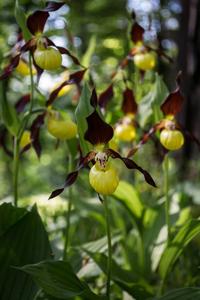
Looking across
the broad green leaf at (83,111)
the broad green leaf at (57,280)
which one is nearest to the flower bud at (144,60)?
the broad green leaf at (83,111)

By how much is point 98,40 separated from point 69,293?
17.3 ft

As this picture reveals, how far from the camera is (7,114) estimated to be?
150cm

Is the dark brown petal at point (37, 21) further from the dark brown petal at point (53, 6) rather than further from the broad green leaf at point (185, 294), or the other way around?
the broad green leaf at point (185, 294)

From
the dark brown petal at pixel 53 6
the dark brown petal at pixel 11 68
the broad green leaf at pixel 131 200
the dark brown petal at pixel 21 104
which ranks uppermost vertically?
the dark brown petal at pixel 53 6

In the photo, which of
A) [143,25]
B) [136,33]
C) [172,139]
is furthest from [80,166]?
[143,25]

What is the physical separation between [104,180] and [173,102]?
1.62 ft

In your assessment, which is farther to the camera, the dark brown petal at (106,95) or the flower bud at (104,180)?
the dark brown petal at (106,95)

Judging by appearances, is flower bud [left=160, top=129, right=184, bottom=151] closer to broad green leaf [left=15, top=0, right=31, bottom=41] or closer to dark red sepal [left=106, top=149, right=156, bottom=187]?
dark red sepal [left=106, top=149, right=156, bottom=187]

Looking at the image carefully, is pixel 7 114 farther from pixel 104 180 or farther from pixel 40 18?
pixel 104 180

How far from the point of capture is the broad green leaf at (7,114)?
147 cm

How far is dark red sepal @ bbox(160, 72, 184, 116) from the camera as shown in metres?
1.42

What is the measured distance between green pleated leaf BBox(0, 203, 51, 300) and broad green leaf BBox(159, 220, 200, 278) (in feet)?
1.53

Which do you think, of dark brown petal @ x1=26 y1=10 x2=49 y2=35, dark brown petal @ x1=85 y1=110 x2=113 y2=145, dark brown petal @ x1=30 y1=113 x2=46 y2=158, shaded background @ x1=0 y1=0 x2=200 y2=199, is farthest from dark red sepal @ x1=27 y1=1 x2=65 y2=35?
shaded background @ x1=0 y1=0 x2=200 y2=199

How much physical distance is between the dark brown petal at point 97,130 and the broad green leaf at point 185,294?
1.51ft
